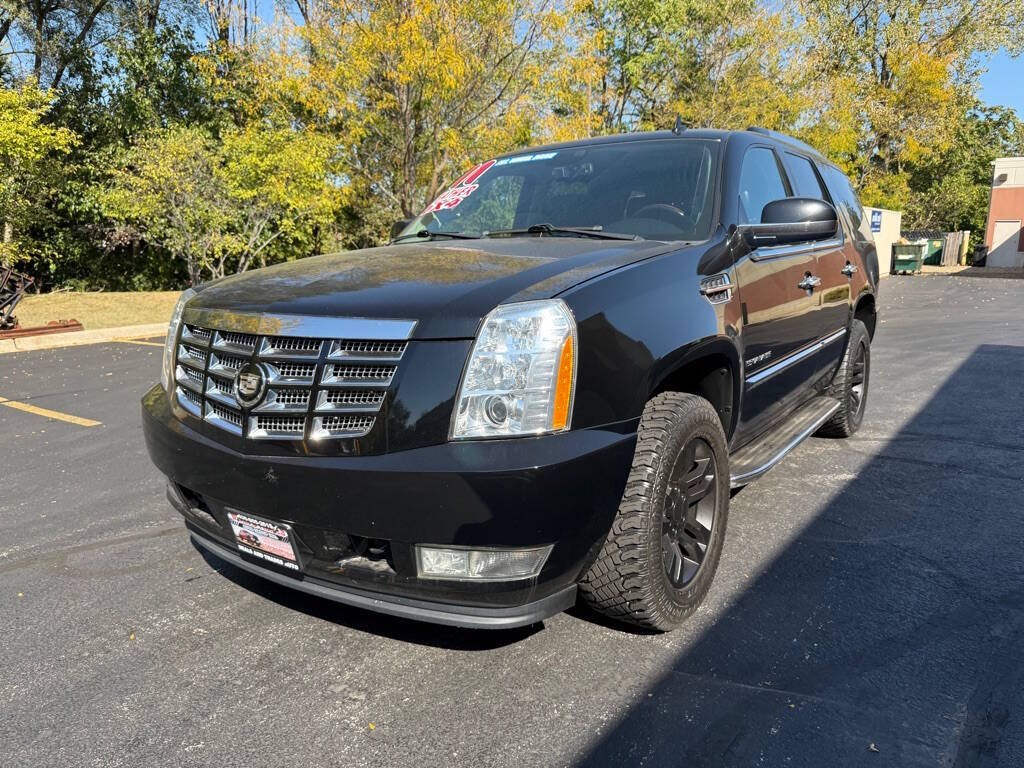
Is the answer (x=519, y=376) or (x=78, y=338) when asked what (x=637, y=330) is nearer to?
(x=519, y=376)

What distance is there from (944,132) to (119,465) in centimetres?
3483

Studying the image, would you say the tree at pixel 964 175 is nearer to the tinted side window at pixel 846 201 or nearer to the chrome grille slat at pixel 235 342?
the tinted side window at pixel 846 201

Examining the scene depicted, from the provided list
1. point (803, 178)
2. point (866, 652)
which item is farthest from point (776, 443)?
point (803, 178)

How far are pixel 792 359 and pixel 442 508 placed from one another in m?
2.40

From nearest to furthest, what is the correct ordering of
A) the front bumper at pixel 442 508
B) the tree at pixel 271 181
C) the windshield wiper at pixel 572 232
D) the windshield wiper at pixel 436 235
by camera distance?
the front bumper at pixel 442 508 → the windshield wiper at pixel 572 232 → the windshield wiper at pixel 436 235 → the tree at pixel 271 181

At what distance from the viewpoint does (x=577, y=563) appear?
226 centimetres

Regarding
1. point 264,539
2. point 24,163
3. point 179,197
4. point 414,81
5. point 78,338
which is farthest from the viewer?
point 414,81

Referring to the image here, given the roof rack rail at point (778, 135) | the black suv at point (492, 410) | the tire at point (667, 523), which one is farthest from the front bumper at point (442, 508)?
the roof rack rail at point (778, 135)

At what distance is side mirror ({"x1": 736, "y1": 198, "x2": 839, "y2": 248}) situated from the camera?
10.5 feet

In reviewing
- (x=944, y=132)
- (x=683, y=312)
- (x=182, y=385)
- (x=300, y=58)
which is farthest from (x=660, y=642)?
(x=944, y=132)

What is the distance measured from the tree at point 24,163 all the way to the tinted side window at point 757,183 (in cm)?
1181

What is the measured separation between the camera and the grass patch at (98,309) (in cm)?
1321

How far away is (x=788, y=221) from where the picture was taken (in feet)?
10.5

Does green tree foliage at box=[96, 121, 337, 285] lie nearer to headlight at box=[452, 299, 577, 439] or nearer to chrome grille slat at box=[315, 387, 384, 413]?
chrome grille slat at box=[315, 387, 384, 413]
